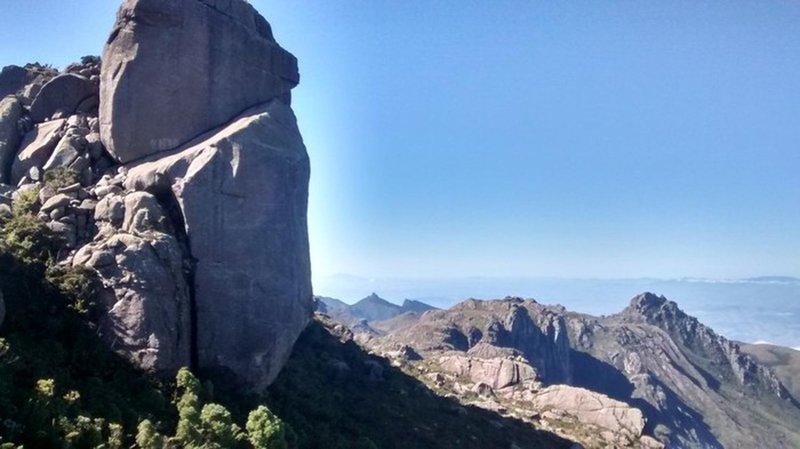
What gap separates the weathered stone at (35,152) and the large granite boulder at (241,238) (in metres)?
6.61

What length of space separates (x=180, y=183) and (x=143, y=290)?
25.1 ft

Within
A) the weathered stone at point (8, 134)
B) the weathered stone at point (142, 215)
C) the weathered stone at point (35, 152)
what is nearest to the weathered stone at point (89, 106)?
the weathered stone at point (35, 152)

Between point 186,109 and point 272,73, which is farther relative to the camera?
point 272,73

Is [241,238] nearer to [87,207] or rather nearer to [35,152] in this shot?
[87,207]

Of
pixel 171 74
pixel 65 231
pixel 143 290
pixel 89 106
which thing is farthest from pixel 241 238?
pixel 89 106

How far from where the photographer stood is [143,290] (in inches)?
1299

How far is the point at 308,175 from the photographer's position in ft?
141

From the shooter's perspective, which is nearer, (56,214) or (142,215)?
(142,215)

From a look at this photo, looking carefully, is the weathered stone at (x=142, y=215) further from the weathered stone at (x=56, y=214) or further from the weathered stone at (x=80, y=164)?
the weathered stone at (x=80, y=164)

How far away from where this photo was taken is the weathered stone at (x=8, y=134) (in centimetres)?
4259

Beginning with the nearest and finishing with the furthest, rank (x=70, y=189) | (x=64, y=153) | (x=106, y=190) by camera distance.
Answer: (x=70, y=189) < (x=106, y=190) < (x=64, y=153)

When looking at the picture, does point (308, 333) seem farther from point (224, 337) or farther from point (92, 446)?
point (92, 446)

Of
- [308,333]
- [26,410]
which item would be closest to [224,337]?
[26,410]

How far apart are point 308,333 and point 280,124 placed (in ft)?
98.5
